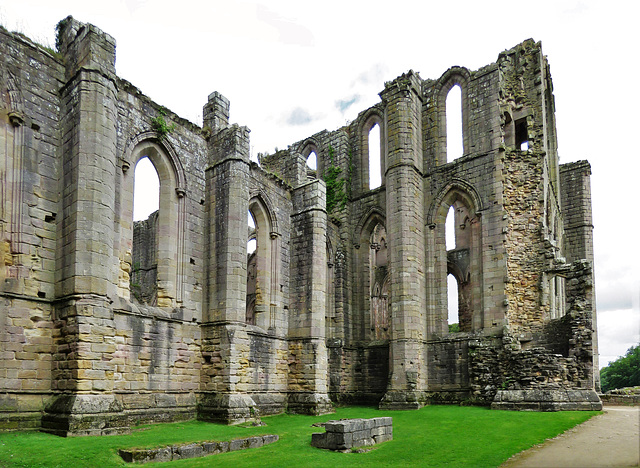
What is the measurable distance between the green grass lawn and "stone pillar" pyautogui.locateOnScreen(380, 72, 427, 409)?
3.80 metres

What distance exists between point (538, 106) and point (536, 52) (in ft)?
7.23

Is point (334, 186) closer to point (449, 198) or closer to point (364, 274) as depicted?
point (364, 274)

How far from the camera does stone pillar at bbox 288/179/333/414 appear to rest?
1714 centimetres

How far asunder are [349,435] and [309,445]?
92 cm

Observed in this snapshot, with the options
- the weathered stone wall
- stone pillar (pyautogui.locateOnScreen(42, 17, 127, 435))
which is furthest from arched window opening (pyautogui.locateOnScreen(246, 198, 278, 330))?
the weathered stone wall

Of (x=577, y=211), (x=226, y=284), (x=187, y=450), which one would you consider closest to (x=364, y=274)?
(x=226, y=284)

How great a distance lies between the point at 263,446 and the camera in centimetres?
1077

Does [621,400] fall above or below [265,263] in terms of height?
below

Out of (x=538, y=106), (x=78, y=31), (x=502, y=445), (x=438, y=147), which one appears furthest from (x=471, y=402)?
(x=78, y=31)

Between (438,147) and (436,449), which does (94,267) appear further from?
(438,147)

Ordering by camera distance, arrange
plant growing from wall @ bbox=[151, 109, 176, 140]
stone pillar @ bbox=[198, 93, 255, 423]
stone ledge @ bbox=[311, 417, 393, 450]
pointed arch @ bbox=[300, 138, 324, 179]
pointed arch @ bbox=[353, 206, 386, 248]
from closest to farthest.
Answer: stone ledge @ bbox=[311, 417, 393, 450]
stone pillar @ bbox=[198, 93, 255, 423]
plant growing from wall @ bbox=[151, 109, 176, 140]
pointed arch @ bbox=[353, 206, 386, 248]
pointed arch @ bbox=[300, 138, 324, 179]

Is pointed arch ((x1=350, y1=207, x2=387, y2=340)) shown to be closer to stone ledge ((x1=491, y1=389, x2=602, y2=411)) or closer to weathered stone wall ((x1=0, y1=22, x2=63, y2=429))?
stone ledge ((x1=491, y1=389, x2=602, y2=411))

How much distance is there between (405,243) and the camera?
766 inches

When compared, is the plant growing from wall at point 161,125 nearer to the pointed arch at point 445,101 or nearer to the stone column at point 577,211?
the pointed arch at point 445,101
